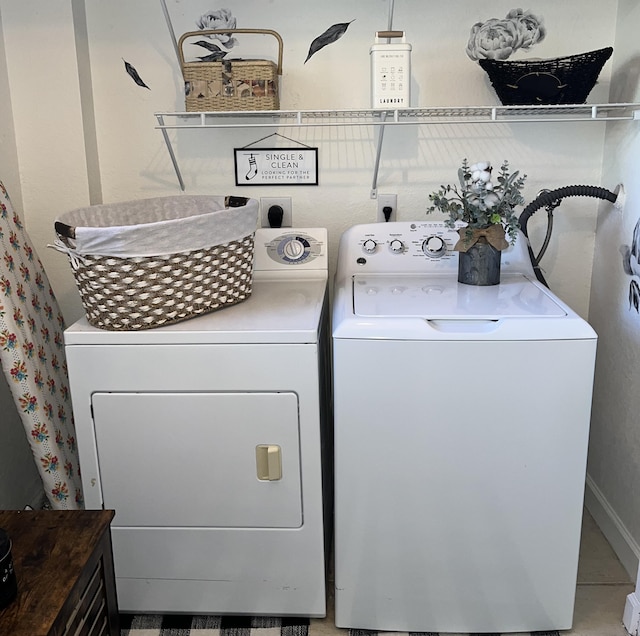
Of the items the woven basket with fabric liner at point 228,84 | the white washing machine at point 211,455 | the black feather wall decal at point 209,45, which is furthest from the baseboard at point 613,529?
the black feather wall decal at point 209,45

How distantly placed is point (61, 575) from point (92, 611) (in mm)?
153

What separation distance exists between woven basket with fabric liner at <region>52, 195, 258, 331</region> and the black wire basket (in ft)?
2.78

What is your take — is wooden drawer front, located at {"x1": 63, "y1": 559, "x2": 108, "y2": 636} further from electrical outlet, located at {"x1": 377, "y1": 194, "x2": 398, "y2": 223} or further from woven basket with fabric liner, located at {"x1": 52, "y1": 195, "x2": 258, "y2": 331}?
electrical outlet, located at {"x1": 377, "y1": 194, "x2": 398, "y2": 223}

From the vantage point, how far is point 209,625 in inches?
73.2

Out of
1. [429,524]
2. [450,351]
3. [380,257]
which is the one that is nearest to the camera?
[450,351]

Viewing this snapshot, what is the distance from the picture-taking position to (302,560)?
5.86 ft

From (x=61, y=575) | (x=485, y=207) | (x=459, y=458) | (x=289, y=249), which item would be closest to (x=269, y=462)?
(x=459, y=458)

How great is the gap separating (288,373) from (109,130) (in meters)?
1.21

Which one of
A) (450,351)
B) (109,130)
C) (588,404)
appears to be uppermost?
(109,130)

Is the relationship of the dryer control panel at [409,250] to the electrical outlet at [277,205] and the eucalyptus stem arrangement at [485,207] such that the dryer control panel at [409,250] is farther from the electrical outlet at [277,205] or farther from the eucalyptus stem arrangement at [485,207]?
the electrical outlet at [277,205]

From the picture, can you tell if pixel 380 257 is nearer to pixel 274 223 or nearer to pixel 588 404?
pixel 274 223

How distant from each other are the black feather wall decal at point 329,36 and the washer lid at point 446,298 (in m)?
0.77

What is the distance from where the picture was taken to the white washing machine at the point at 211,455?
1652 millimetres

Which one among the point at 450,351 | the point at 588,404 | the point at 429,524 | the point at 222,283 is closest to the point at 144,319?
the point at 222,283
